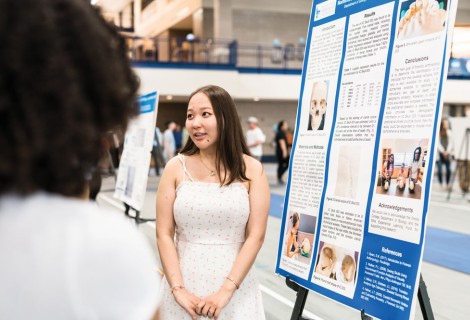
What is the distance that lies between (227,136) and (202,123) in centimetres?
13

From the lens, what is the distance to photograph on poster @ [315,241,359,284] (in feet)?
8.41

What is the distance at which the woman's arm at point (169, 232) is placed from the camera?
2.46 metres

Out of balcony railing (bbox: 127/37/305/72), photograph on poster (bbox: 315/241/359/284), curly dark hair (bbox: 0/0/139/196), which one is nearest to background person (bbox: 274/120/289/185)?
balcony railing (bbox: 127/37/305/72)

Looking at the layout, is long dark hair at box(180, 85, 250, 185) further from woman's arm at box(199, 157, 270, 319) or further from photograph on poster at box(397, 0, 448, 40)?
photograph on poster at box(397, 0, 448, 40)

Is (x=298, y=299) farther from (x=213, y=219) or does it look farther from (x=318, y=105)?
(x=318, y=105)

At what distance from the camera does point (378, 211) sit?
8.00ft

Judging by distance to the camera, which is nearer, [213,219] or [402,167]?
[402,167]

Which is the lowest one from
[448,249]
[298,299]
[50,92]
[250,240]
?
[448,249]

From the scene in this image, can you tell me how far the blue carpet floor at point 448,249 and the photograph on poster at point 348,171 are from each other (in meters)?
3.71

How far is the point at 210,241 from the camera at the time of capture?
2518mm

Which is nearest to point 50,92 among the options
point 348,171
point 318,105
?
point 348,171

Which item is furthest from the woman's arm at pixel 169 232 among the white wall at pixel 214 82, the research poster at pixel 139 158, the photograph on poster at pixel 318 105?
the white wall at pixel 214 82

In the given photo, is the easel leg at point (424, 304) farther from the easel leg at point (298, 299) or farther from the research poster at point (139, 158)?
the research poster at point (139, 158)

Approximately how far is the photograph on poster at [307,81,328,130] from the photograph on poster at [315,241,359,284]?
0.59m
